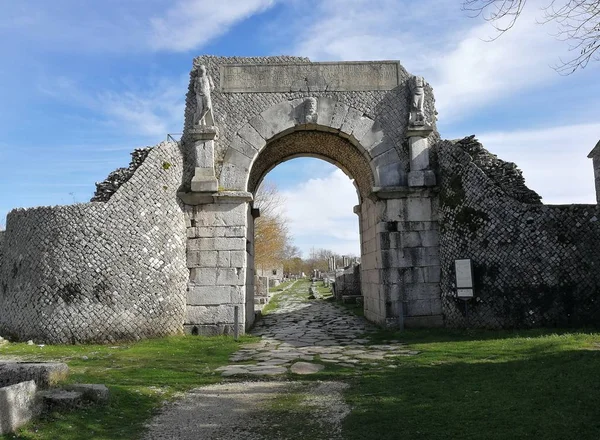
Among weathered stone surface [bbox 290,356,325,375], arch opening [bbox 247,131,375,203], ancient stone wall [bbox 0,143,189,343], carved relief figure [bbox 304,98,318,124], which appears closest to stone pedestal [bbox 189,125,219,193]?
ancient stone wall [bbox 0,143,189,343]

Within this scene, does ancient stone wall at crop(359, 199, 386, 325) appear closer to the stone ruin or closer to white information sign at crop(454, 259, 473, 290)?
the stone ruin

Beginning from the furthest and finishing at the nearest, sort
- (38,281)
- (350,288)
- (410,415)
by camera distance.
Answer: (350,288) < (38,281) < (410,415)

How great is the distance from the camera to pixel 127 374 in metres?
6.52

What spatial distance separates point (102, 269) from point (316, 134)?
567 cm

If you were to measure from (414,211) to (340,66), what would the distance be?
3751 millimetres

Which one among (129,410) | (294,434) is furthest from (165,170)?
(294,434)

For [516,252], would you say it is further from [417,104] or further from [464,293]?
[417,104]

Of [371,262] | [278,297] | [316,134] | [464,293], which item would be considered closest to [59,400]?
[464,293]

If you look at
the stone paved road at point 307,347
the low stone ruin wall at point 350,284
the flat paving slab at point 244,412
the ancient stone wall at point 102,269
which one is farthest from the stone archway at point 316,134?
the low stone ruin wall at point 350,284

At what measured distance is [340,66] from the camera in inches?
446

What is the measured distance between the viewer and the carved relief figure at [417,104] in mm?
10914

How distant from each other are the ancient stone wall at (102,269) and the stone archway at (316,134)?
0.71 metres

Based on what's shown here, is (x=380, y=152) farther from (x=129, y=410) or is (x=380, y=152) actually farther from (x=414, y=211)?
(x=129, y=410)

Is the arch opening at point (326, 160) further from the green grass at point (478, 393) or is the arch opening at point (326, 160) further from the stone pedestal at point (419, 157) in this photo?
the green grass at point (478, 393)
